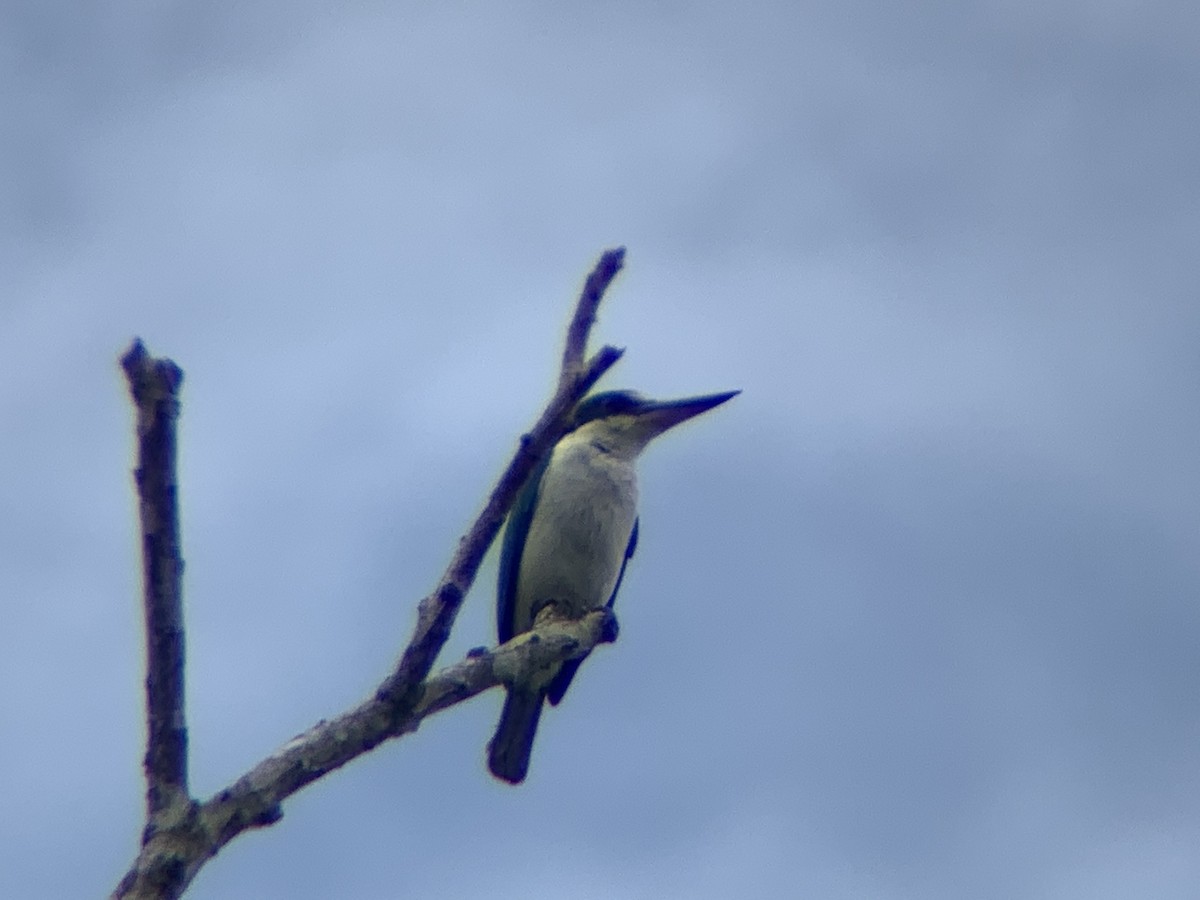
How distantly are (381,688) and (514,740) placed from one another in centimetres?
356

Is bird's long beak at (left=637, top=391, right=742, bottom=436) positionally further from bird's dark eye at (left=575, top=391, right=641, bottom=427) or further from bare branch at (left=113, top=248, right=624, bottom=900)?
bare branch at (left=113, top=248, right=624, bottom=900)

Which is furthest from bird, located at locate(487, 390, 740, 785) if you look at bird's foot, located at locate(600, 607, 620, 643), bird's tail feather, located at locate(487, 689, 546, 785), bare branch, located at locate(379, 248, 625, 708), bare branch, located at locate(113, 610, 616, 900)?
bare branch, located at locate(379, 248, 625, 708)

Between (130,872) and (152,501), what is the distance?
0.77 m

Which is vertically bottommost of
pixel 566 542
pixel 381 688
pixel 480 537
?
pixel 381 688

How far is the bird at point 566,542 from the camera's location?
24.3ft

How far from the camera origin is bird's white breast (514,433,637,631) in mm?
7695

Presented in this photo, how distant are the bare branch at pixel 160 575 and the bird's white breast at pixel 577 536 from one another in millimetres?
4383

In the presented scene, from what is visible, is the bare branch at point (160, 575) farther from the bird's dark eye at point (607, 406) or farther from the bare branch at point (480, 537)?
the bird's dark eye at point (607, 406)

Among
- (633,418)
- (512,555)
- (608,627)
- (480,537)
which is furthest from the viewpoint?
(633,418)

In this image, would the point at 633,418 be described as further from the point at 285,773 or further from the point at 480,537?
the point at 285,773

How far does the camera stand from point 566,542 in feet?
25.2

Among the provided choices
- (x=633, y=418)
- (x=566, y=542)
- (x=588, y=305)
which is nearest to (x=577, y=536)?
(x=566, y=542)

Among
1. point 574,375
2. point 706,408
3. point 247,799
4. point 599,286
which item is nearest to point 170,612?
point 247,799

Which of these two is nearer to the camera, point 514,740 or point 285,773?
point 285,773
